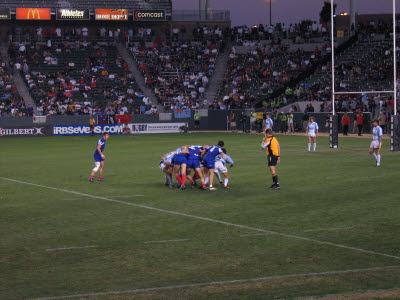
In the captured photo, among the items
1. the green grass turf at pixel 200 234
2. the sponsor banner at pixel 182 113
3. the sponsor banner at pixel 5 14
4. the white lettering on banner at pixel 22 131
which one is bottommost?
the green grass turf at pixel 200 234

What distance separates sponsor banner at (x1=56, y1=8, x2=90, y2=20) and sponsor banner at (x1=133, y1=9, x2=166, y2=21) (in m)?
4.79

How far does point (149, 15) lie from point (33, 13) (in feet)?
36.6

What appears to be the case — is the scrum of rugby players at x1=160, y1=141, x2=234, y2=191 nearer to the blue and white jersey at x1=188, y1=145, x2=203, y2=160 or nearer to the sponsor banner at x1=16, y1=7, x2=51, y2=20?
the blue and white jersey at x1=188, y1=145, x2=203, y2=160

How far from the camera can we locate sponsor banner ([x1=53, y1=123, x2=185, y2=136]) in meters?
51.7

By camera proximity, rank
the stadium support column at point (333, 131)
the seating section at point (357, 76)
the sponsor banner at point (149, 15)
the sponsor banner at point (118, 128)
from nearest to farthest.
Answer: the stadium support column at point (333, 131) < the seating section at point (357, 76) < the sponsor banner at point (118, 128) < the sponsor banner at point (149, 15)

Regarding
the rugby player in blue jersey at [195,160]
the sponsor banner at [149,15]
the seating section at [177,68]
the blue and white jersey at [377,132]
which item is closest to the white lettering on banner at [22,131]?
the seating section at [177,68]

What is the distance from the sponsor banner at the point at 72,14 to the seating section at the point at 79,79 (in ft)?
8.19

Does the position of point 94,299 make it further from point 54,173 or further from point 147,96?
point 147,96

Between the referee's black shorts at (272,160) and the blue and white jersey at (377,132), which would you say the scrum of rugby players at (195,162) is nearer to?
the referee's black shorts at (272,160)

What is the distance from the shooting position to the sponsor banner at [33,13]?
6006cm

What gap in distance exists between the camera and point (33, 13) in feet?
198

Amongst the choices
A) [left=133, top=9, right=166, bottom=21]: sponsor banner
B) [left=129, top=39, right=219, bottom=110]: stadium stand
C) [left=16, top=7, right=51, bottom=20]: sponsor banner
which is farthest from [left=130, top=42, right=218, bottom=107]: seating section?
[left=16, top=7, right=51, bottom=20]: sponsor banner

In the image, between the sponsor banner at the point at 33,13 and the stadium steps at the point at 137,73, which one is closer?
the stadium steps at the point at 137,73

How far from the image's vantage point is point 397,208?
15.0 meters
